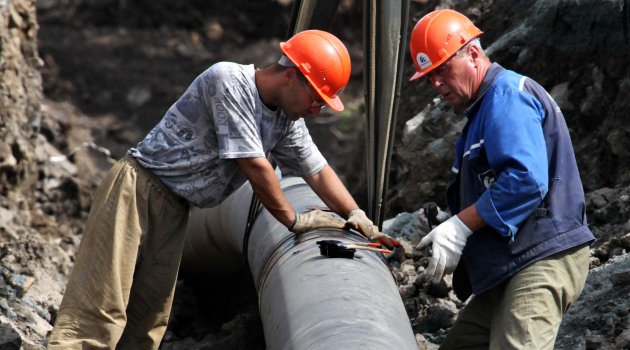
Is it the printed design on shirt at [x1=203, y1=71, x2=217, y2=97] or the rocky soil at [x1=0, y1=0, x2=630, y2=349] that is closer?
the printed design on shirt at [x1=203, y1=71, x2=217, y2=97]

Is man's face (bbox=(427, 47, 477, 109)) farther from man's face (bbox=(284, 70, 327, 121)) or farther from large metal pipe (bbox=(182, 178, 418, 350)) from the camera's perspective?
large metal pipe (bbox=(182, 178, 418, 350))

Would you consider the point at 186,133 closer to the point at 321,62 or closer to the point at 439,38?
the point at 321,62

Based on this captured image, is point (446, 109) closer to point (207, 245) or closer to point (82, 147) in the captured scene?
point (207, 245)

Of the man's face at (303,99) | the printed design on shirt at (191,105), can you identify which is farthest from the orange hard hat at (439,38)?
the printed design on shirt at (191,105)

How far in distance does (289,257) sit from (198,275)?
→ 112 inches

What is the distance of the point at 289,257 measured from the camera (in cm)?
512

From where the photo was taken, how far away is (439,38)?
4516 mm

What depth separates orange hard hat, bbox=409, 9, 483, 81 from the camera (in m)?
4.50

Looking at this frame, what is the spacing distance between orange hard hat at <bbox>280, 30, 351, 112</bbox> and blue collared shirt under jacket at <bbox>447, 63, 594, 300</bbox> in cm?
75

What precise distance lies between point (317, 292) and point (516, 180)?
0.99 metres

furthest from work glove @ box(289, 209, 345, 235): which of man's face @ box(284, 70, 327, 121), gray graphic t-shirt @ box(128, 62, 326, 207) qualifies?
man's face @ box(284, 70, 327, 121)

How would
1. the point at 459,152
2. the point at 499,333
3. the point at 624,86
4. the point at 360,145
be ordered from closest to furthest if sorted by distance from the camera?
the point at 499,333
the point at 459,152
the point at 624,86
the point at 360,145

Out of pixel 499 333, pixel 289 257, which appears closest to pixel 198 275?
pixel 289 257

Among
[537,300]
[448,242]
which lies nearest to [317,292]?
[448,242]
